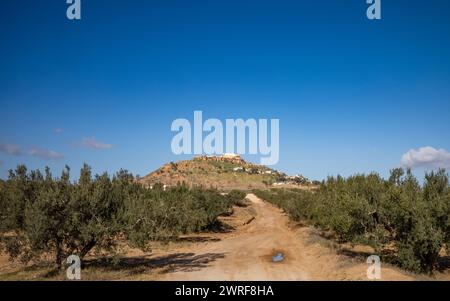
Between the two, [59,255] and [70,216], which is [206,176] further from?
[70,216]

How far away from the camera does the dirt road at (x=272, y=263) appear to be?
63.1 ft

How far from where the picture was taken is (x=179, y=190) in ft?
160

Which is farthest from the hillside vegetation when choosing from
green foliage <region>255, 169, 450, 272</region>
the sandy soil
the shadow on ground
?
green foliage <region>255, 169, 450, 272</region>

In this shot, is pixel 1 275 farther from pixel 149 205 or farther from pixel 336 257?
pixel 336 257

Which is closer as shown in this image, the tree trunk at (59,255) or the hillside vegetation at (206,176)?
the tree trunk at (59,255)

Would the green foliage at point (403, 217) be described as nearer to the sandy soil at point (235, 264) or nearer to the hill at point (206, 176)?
the sandy soil at point (235, 264)

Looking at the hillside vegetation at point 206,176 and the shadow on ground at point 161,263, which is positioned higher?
the hillside vegetation at point 206,176

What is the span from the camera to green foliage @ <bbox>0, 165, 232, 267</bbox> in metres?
18.0

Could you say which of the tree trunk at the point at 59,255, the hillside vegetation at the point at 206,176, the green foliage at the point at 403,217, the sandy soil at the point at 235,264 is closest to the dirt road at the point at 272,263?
the sandy soil at the point at 235,264

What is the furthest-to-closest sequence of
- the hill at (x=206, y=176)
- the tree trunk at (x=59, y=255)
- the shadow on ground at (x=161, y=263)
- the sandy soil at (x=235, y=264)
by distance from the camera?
the hill at (x=206, y=176)
the shadow on ground at (x=161, y=263)
the sandy soil at (x=235, y=264)
the tree trunk at (x=59, y=255)

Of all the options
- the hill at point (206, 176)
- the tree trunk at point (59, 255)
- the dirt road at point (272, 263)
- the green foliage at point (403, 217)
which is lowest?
the dirt road at point (272, 263)

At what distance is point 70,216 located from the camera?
18.7 metres

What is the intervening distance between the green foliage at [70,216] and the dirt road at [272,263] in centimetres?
345
